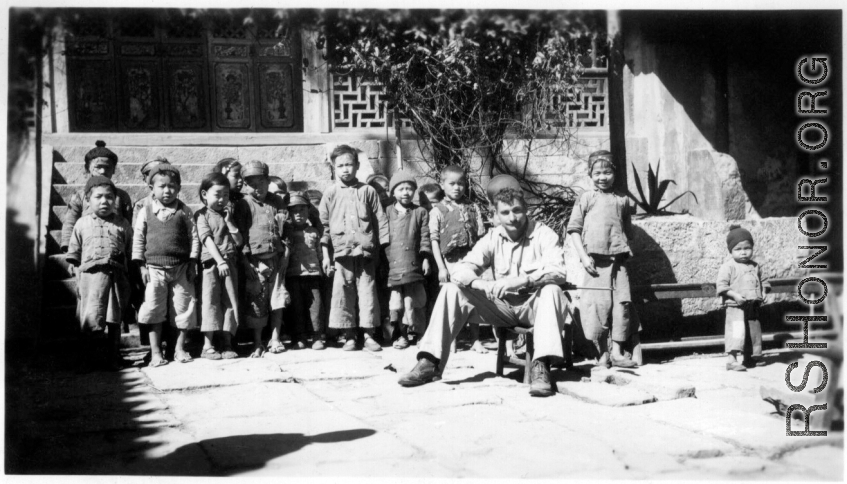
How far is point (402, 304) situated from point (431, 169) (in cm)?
238

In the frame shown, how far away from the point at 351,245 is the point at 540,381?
7.65 feet

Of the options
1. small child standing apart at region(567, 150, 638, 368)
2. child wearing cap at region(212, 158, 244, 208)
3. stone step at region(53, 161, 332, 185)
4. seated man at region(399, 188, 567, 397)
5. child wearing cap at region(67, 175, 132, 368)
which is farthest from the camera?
stone step at region(53, 161, 332, 185)

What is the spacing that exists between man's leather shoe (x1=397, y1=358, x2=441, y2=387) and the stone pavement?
0.05 meters

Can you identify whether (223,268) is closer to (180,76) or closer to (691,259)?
(691,259)

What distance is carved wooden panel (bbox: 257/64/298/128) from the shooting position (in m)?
11.2

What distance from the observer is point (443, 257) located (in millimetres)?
6984

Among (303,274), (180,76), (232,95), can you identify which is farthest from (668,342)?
(180,76)

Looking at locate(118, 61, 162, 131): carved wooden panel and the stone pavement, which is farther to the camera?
locate(118, 61, 162, 131): carved wooden panel

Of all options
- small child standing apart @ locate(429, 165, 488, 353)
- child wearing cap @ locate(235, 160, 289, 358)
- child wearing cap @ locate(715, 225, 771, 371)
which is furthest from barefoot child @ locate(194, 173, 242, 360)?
child wearing cap @ locate(715, 225, 771, 371)

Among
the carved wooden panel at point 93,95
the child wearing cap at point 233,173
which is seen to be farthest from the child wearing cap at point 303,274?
the carved wooden panel at point 93,95

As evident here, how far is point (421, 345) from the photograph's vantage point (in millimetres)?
5363

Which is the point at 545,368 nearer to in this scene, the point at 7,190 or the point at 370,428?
the point at 370,428

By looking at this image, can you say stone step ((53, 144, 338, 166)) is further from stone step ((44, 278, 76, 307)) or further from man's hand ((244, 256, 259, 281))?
man's hand ((244, 256, 259, 281))

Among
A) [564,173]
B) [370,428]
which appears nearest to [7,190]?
[370,428]
